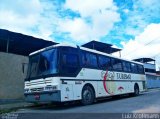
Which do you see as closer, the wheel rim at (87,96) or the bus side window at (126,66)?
the wheel rim at (87,96)

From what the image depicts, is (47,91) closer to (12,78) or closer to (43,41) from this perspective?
(12,78)

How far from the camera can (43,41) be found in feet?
66.1

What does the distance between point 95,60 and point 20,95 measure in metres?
6.61

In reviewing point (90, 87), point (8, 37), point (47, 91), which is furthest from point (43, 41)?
point (47, 91)

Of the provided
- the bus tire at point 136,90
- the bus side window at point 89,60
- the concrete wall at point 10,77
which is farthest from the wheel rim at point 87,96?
the bus tire at point 136,90

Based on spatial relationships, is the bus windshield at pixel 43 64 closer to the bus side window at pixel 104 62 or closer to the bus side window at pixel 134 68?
the bus side window at pixel 104 62

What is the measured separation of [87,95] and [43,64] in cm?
303

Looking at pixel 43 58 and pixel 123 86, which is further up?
pixel 43 58

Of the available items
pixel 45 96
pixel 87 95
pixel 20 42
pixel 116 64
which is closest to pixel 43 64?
pixel 45 96

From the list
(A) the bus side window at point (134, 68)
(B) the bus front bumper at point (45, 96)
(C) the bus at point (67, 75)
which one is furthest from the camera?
(A) the bus side window at point (134, 68)

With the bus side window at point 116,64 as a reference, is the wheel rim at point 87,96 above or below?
below

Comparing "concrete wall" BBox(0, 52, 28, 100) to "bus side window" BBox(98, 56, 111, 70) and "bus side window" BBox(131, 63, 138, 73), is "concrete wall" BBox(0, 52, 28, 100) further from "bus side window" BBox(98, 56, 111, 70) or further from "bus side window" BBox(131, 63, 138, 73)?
"bus side window" BBox(131, 63, 138, 73)

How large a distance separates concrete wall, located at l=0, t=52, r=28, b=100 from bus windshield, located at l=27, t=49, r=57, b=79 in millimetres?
4424

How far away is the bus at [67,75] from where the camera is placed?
11.7 meters
